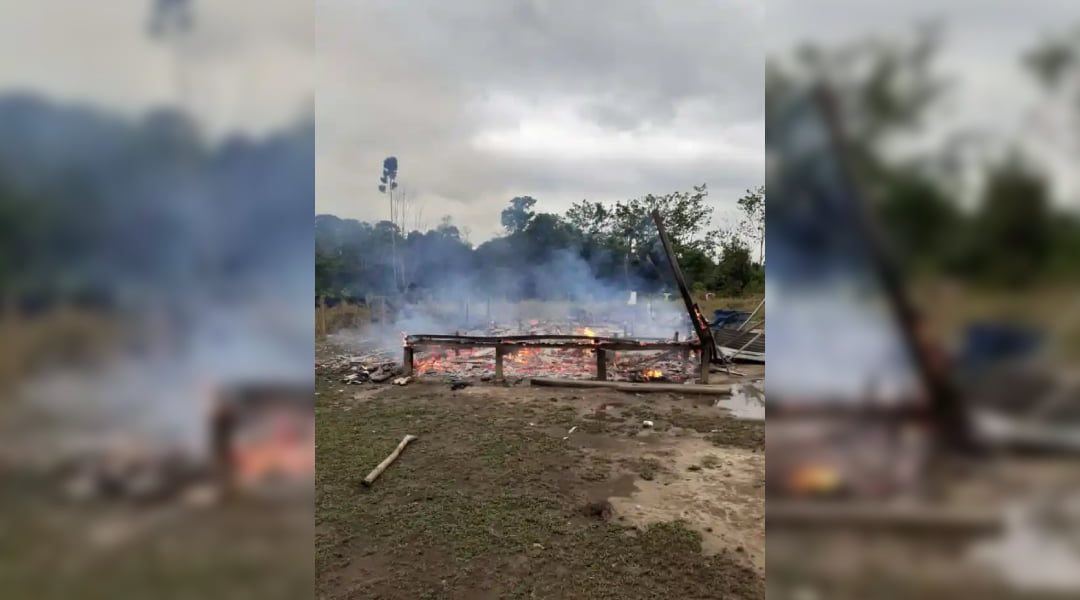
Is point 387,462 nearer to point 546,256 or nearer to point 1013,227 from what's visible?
point 1013,227

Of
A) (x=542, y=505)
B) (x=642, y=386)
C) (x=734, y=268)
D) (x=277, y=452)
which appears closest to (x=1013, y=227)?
(x=277, y=452)

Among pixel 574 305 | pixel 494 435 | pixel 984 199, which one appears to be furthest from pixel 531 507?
pixel 574 305

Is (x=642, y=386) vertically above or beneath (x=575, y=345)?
beneath

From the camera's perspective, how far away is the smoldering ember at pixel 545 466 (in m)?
4.09

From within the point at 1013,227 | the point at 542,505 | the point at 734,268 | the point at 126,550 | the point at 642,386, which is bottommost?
the point at 542,505

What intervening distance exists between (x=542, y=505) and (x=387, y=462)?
7.55 ft

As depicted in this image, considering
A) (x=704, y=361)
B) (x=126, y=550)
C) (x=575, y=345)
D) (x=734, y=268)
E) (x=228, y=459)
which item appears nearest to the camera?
(x=126, y=550)

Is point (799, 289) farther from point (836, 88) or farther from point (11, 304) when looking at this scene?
point (11, 304)

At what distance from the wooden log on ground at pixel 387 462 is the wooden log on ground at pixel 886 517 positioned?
5.54 m

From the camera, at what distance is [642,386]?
35.7 ft

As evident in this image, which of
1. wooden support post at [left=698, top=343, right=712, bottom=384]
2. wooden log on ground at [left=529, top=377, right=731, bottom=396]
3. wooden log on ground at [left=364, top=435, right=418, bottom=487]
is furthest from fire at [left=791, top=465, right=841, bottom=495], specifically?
wooden support post at [left=698, top=343, right=712, bottom=384]

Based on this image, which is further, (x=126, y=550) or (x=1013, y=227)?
(x=126, y=550)

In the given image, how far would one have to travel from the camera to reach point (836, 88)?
3.92 feet

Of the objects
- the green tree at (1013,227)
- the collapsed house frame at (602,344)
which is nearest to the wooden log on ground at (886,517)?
the green tree at (1013,227)
